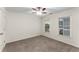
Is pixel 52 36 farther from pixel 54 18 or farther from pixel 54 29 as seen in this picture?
pixel 54 18

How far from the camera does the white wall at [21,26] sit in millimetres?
1480

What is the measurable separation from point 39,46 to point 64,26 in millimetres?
626

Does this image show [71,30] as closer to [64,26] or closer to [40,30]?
[64,26]

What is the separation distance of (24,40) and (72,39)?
0.98 m

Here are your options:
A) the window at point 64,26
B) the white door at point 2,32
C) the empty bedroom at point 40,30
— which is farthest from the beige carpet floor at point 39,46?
the window at point 64,26

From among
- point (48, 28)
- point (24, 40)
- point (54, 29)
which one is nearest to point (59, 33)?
point (54, 29)

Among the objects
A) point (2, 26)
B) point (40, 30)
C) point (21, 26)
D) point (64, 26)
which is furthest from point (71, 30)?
point (2, 26)

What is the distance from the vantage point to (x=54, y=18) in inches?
69.2

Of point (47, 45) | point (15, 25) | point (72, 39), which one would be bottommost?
point (47, 45)

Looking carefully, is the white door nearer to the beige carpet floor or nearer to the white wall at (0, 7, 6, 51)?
the white wall at (0, 7, 6, 51)
